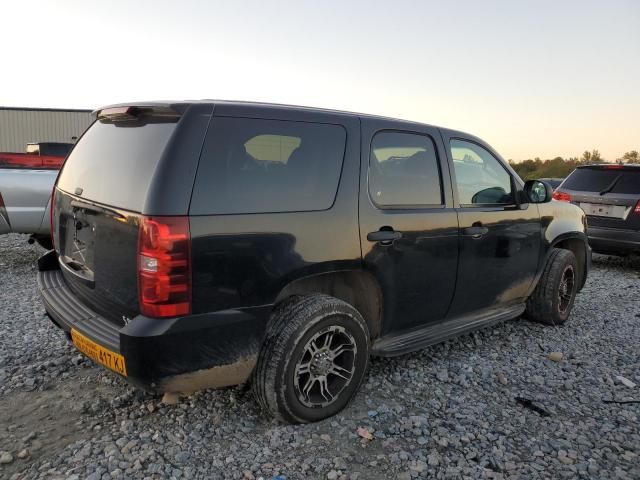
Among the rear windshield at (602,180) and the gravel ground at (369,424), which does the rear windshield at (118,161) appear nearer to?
the gravel ground at (369,424)

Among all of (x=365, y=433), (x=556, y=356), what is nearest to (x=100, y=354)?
(x=365, y=433)

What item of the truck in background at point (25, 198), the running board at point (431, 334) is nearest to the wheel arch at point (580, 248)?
the running board at point (431, 334)

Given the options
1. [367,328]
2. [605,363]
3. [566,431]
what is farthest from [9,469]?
[605,363]

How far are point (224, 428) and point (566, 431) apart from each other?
200 cm

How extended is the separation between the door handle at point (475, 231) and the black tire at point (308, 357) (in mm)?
1135

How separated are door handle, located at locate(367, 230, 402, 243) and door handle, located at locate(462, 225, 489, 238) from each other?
0.72 m

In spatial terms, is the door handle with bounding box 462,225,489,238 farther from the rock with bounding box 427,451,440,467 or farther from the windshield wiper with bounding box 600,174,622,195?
the windshield wiper with bounding box 600,174,622,195

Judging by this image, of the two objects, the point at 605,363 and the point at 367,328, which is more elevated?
the point at 367,328

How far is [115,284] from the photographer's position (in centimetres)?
253

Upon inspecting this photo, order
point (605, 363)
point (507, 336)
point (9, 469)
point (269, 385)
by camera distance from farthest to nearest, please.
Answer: point (507, 336) → point (605, 363) → point (269, 385) → point (9, 469)

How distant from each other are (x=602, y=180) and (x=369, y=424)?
647cm

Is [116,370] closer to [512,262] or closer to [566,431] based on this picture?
[566,431]

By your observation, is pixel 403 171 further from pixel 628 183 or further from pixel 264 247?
pixel 628 183

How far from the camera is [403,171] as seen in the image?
3361 millimetres
